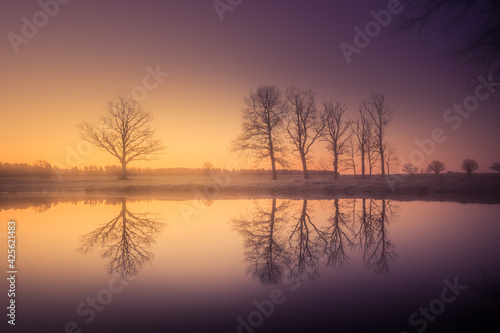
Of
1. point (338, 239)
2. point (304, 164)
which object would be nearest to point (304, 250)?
point (338, 239)

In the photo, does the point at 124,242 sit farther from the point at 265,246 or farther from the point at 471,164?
the point at 471,164

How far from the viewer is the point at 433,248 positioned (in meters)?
6.16

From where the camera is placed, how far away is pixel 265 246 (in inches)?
251

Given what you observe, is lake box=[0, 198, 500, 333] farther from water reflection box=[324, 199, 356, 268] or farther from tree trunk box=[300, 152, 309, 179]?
tree trunk box=[300, 152, 309, 179]

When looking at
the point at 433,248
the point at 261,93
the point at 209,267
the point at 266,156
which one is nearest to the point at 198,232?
the point at 209,267

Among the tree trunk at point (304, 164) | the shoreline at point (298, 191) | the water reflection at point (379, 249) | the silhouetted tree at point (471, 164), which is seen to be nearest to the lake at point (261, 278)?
the water reflection at point (379, 249)

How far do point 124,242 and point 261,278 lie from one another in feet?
13.9

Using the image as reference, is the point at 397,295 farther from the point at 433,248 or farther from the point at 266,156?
the point at 266,156

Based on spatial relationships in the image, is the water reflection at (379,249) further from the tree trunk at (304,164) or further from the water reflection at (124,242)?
the tree trunk at (304,164)

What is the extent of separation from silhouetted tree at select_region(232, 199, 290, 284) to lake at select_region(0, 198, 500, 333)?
0.04m

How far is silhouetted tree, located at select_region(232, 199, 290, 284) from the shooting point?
4756mm

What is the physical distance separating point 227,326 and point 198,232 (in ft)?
17.3

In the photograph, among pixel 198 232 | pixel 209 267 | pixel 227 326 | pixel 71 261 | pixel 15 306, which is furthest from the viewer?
pixel 198 232

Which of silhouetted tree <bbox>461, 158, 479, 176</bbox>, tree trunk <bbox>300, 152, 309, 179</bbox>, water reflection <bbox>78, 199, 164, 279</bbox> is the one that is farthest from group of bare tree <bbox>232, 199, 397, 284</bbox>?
silhouetted tree <bbox>461, 158, 479, 176</bbox>
